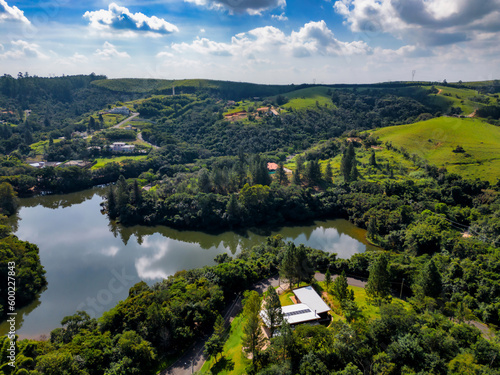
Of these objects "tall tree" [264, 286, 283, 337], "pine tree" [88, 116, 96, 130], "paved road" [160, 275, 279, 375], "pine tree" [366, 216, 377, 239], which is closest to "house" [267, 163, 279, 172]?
"pine tree" [366, 216, 377, 239]

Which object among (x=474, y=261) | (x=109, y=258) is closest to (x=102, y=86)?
(x=109, y=258)

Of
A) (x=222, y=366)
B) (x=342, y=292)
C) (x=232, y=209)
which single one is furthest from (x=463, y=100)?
(x=222, y=366)

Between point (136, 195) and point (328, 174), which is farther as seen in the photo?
point (328, 174)

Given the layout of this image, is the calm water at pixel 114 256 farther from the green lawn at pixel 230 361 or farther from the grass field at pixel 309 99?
the grass field at pixel 309 99

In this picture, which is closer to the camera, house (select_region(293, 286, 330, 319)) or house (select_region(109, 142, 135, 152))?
house (select_region(293, 286, 330, 319))

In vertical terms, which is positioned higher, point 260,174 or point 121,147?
point 121,147

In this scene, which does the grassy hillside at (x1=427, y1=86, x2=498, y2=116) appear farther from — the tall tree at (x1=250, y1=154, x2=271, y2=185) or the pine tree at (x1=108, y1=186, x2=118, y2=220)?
the pine tree at (x1=108, y1=186, x2=118, y2=220)

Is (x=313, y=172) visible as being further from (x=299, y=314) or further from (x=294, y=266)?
(x=299, y=314)
